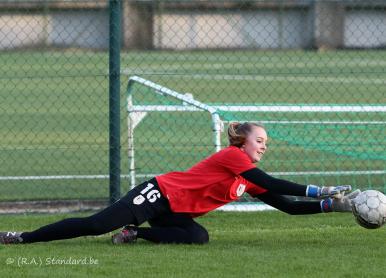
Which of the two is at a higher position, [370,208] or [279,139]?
[279,139]

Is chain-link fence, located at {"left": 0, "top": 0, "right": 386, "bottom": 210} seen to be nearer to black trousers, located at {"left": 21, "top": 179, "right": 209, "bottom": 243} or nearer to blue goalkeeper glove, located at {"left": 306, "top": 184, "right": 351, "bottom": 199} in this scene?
black trousers, located at {"left": 21, "top": 179, "right": 209, "bottom": 243}

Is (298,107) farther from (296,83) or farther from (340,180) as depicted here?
(296,83)

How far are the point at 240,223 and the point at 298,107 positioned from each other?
1.30m

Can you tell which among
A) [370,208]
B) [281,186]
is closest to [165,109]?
[281,186]

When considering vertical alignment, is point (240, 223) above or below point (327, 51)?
below

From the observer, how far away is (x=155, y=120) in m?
15.5

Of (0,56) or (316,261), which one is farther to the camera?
(0,56)

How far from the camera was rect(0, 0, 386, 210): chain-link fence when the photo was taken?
11281mm

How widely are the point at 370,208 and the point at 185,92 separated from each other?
1374 centimetres

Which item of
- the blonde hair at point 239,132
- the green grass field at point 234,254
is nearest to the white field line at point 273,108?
the green grass field at point 234,254

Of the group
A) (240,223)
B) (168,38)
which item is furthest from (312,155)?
(168,38)

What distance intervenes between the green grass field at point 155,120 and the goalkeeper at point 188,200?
192 centimetres

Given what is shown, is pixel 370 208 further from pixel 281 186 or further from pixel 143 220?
pixel 143 220

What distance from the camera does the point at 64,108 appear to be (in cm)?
1898
